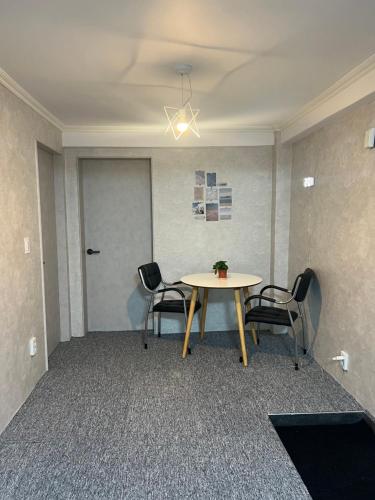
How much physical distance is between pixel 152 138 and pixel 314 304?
2368 mm

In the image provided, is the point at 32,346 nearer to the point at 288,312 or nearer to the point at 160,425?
the point at 160,425

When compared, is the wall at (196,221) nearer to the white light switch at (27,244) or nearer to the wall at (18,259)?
the wall at (18,259)

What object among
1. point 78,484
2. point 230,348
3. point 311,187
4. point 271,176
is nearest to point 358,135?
point 311,187

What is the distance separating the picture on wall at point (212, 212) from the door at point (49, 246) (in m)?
1.65

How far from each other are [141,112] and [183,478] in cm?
280

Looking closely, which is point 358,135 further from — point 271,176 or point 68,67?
point 68,67

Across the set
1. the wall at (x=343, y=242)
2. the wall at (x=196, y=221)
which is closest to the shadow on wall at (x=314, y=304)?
the wall at (x=343, y=242)

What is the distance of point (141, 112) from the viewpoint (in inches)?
129

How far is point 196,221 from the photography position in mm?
4121

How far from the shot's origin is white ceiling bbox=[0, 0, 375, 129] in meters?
1.64

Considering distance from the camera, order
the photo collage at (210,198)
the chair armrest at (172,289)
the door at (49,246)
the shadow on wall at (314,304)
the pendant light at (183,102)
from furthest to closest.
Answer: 1. the photo collage at (210,198)
2. the chair armrest at (172,289)
3. the door at (49,246)
4. the shadow on wall at (314,304)
5. the pendant light at (183,102)

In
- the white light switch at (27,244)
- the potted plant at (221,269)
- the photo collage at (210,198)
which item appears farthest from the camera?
the photo collage at (210,198)

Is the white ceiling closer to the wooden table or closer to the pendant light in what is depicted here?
the pendant light

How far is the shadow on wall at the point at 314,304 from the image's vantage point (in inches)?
130
